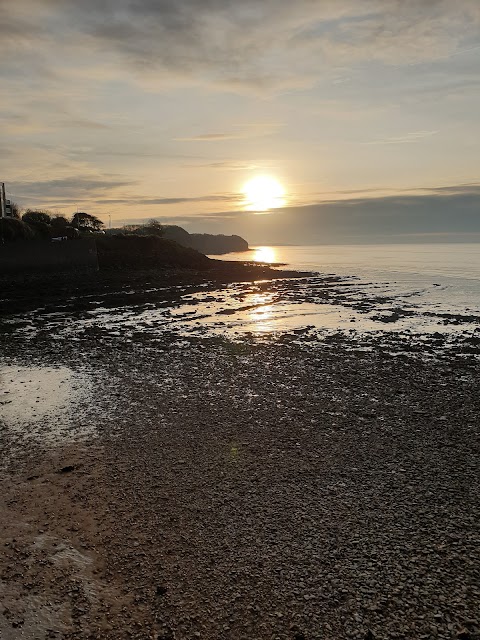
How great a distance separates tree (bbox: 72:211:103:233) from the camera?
73.8m

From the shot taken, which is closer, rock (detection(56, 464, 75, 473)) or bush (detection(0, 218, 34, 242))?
rock (detection(56, 464, 75, 473))

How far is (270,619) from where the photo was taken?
19.8 ft

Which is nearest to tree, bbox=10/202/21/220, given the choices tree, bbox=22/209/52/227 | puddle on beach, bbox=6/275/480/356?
tree, bbox=22/209/52/227

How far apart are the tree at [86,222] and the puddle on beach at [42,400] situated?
196 feet

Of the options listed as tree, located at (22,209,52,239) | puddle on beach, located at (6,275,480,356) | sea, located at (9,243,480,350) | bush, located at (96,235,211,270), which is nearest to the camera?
sea, located at (9,243,480,350)

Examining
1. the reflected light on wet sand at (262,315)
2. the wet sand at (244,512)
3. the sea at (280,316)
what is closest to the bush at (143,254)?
the sea at (280,316)

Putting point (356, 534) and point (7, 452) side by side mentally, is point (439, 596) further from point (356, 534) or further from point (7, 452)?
point (7, 452)

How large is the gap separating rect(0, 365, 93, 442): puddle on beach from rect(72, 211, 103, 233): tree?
196ft

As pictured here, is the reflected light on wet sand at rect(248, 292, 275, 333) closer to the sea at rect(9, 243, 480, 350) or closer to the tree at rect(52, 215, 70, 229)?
the sea at rect(9, 243, 480, 350)

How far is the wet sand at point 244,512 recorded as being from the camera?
6.14 metres

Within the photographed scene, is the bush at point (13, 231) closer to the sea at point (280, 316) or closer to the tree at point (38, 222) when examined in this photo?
the tree at point (38, 222)

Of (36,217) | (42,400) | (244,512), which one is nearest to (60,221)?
(36,217)

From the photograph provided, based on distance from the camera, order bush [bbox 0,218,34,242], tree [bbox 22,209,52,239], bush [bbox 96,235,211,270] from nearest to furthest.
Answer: bush [bbox 0,218,34,242] < tree [bbox 22,209,52,239] < bush [bbox 96,235,211,270]

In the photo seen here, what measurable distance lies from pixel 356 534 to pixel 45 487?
5.68 meters
